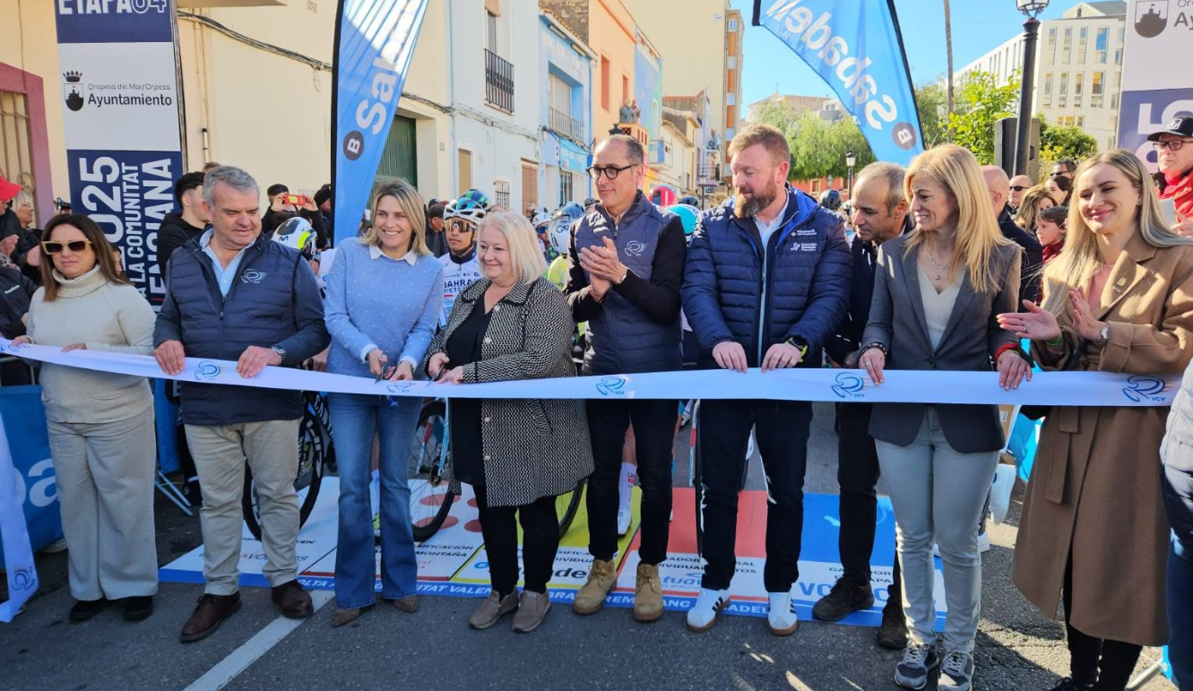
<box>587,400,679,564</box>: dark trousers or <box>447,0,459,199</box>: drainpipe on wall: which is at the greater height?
<box>447,0,459,199</box>: drainpipe on wall

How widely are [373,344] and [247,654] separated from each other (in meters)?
1.44

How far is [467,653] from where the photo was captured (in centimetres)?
338

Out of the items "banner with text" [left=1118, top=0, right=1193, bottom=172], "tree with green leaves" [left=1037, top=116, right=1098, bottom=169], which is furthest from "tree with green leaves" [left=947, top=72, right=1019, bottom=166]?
"banner with text" [left=1118, top=0, right=1193, bottom=172]

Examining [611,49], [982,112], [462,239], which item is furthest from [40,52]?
[611,49]

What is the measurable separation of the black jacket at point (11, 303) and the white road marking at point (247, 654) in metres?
2.20

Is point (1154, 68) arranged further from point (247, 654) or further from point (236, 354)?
point (247, 654)

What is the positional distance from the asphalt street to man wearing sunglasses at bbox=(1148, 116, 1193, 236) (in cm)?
261

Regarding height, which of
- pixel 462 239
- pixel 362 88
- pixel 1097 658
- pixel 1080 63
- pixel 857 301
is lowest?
pixel 1097 658

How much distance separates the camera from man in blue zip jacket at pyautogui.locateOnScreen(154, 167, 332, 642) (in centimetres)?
357

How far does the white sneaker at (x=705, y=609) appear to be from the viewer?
11.6 feet

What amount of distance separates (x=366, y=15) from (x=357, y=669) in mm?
4400

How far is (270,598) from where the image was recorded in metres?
3.93

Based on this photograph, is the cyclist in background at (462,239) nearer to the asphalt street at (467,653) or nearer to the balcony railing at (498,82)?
the asphalt street at (467,653)

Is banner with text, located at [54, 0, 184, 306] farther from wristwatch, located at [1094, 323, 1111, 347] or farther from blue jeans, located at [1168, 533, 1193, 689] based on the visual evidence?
blue jeans, located at [1168, 533, 1193, 689]
